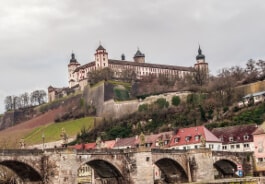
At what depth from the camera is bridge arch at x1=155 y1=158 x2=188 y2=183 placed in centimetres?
6569

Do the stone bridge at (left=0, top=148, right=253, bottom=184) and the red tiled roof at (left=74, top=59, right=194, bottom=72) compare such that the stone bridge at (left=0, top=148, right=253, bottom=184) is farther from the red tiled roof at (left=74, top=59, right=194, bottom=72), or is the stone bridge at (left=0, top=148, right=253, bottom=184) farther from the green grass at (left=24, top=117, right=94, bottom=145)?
the red tiled roof at (left=74, top=59, right=194, bottom=72)

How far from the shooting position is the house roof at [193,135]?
79.1m

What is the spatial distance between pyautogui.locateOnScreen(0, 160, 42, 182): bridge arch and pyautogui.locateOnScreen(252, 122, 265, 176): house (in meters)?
34.3

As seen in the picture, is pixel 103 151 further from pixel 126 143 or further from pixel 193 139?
pixel 126 143

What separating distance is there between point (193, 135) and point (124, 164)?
23.7m

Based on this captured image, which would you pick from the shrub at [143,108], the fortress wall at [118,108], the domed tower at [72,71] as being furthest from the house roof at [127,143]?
the domed tower at [72,71]

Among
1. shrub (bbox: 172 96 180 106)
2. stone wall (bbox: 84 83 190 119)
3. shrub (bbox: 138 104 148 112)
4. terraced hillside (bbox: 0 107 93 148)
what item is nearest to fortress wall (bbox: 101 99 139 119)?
stone wall (bbox: 84 83 190 119)

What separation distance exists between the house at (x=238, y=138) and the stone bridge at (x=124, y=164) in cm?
542

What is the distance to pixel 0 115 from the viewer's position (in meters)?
186

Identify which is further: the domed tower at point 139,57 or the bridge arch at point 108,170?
the domed tower at point 139,57

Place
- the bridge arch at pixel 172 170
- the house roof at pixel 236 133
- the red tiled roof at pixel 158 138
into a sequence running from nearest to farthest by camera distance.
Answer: the bridge arch at pixel 172 170 → the house roof at pixel 236 133 → the red tiled roof at pixel 158 138

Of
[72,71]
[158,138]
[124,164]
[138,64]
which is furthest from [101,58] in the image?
[124,164]

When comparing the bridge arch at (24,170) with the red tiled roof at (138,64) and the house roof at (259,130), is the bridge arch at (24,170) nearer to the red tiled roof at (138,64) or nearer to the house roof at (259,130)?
the house roof at (259,130)

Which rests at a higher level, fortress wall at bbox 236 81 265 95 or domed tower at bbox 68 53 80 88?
domed tower at bbox 68 53 80 88
